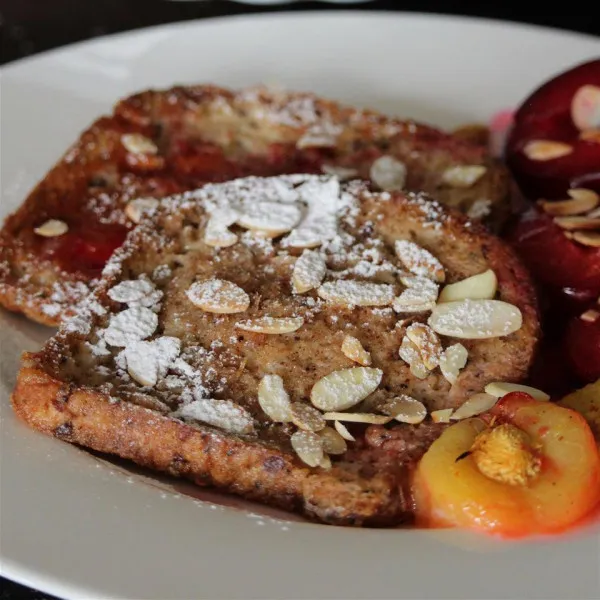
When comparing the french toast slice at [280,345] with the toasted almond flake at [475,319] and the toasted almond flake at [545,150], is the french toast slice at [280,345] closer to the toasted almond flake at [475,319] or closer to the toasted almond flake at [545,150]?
the toasted almond flake at [475,319]

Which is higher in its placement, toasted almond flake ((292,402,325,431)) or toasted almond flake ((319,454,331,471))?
toasted almond flake ((292,402,325,431))

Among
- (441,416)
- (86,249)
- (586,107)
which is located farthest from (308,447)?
(586,107)

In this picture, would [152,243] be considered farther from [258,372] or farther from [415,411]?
[415,411]

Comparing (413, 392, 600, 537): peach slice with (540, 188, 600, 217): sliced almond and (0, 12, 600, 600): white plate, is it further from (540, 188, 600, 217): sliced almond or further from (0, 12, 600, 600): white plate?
(540, 188, 600, 217): sliced almond

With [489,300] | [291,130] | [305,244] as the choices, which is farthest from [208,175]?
[489,300]

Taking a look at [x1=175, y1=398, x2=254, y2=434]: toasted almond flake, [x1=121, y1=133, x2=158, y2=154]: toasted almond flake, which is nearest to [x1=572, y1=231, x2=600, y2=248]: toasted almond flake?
[x1=175, y1=398, x2=254, y2=434]: toasted almond flake

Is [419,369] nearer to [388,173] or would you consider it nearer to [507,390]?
[507,390]

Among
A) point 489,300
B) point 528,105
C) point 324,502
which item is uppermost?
point 528,105
